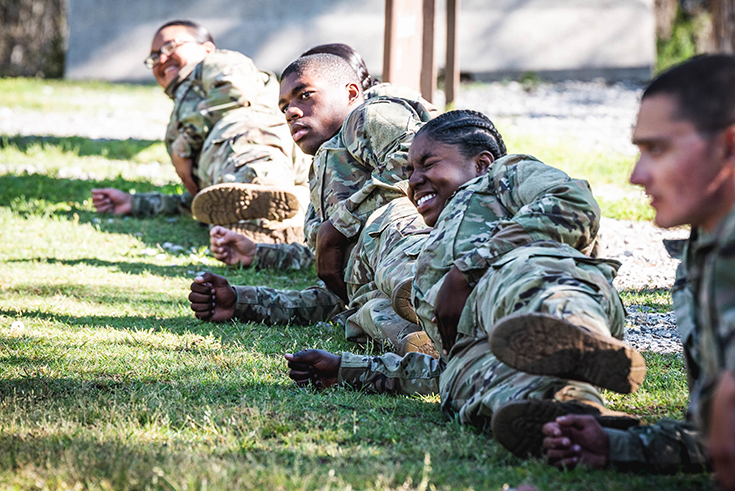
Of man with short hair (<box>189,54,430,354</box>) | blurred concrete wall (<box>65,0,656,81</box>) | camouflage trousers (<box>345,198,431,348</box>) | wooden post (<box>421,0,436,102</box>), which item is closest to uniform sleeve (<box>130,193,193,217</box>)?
wooden post (<box>421,0,436,102</box>)

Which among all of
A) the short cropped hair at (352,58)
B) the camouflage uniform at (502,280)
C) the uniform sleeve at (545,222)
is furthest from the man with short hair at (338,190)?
the uniform sleeve at (545,222)

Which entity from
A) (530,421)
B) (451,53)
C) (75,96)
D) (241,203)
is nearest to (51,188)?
(241,203)

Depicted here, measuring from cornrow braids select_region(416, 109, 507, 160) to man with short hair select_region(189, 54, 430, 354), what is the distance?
653mm

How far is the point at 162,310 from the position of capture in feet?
14.9

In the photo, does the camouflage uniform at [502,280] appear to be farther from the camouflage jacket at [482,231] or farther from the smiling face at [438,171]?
the smiling face at [438,171]

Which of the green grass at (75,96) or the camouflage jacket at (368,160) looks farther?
the green grass at (75,96)

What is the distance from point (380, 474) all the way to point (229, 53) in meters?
5.43

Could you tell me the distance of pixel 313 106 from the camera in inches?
187

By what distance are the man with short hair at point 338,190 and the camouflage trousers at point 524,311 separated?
42.3 inches

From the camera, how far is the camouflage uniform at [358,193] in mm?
4191

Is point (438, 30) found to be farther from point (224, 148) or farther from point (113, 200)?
point (224, 148)

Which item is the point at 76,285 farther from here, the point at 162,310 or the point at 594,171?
the point at 594,171

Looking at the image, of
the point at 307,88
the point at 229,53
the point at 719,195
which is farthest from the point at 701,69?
the point at 229,53

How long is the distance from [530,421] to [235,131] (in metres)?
4.82
